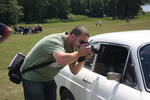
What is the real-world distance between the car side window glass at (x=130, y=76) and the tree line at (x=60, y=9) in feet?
229

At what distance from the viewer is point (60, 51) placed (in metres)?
3.91

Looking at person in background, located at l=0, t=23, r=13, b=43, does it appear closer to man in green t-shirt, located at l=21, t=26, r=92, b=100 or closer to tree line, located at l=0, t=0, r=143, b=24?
man in green t-shirt, located at l=21, t=26, r=92, b=100

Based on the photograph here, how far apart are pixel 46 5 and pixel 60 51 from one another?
98.8 meters

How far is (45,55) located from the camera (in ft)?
13.7

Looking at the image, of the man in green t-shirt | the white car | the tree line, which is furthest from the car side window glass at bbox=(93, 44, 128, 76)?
the tree line

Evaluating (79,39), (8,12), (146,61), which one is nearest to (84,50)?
(79,39)

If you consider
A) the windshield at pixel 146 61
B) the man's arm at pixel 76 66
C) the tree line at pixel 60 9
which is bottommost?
the tree line at pixel 60 9

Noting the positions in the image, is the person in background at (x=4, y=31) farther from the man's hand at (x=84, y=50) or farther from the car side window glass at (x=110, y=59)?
the man's hand at (x=84, y=50)

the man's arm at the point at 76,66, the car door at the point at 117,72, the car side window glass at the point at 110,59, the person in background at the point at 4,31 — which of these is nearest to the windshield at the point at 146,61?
the car door at the point at 117,72

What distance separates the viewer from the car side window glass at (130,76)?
12.5 ft

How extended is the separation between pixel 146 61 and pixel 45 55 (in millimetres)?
1229

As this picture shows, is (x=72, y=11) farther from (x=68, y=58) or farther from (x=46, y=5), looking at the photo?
(x=68, y=58)

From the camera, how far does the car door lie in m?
3.77

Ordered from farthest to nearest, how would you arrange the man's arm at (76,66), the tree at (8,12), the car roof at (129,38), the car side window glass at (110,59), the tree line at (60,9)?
the tree line at (60,9), the tree at (8,12), the man's arm at (76,66), the car side window glass at (110,59), the car roof at (129,38)
